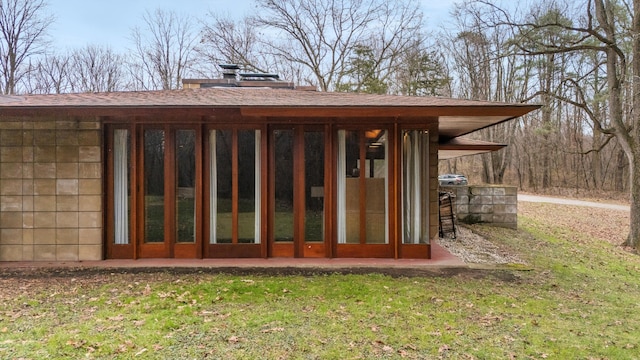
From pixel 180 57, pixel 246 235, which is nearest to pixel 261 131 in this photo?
pixel 246 235

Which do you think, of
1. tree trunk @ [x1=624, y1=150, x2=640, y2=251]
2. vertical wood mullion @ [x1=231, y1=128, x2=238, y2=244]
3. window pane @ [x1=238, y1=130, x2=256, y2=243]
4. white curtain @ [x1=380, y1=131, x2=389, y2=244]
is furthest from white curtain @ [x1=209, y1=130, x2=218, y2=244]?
tree trunk @ [x1=624, y1=150, x2=640, y2=251]

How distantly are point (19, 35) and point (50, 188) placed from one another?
60.9ft

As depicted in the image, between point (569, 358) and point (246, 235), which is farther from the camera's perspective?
point (246, 235)

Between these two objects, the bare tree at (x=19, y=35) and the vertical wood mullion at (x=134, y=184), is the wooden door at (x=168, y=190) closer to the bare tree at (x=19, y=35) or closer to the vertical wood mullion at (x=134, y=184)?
the vertical wood mullion at (x=134, y=184)

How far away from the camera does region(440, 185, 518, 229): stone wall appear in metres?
9.18

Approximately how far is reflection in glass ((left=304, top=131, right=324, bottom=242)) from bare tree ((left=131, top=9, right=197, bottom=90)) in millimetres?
18054

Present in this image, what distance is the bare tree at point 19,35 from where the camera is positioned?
710 inches

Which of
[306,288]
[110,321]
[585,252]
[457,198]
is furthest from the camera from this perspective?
[457,198]

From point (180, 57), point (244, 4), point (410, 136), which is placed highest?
point (244, 4)

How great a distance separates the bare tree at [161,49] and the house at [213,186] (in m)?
17.1

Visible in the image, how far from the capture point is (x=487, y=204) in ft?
30.5

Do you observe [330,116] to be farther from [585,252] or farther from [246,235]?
[585,252]

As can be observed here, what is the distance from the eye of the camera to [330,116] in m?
5.24

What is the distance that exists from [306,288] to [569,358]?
2.51 m
